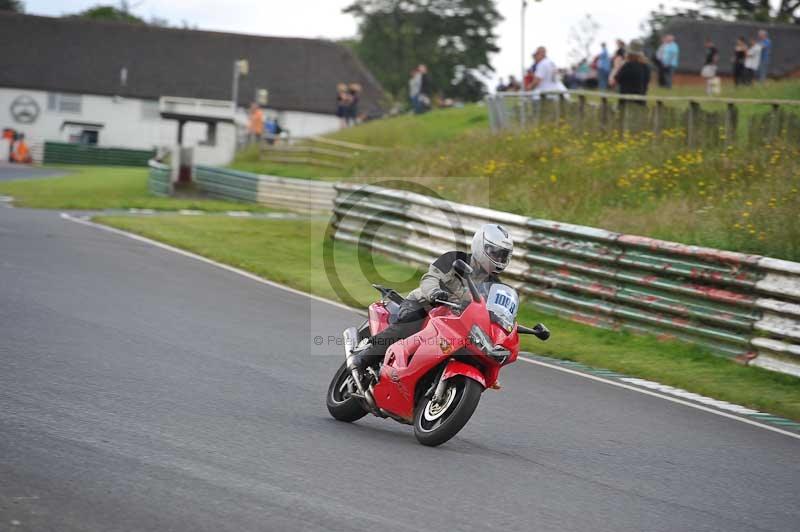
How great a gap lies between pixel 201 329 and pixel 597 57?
23112mm

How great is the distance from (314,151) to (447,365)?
3047cm

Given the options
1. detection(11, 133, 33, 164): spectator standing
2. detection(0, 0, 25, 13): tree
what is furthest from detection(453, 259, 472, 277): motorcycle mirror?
detection(0, 0, 25, 13): tree

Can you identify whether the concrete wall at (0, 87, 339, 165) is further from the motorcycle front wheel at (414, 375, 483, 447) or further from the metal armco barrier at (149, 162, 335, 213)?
the motorcycle front wheel at (414, 375, 483, 447)

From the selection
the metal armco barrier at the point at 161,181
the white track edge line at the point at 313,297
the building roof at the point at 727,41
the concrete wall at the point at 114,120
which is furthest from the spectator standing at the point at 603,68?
the concrete wall at the point at 114,120

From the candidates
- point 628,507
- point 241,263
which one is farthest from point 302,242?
point 628,507

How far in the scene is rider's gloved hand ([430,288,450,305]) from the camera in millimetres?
7723

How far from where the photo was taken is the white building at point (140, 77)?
7281cm

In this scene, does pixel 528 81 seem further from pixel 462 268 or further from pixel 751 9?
pixel 751 9

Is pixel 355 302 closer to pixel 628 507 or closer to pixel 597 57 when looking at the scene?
pixel 628 507

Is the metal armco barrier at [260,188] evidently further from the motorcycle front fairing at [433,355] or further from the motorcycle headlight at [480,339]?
the motorcycle headlight at [480,339]

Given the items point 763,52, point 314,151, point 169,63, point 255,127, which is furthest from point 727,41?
point 314,151

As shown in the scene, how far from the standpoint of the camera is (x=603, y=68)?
31672mm

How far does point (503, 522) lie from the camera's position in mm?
5934

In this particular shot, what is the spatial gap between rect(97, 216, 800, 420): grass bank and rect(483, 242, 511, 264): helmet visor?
4.22 metres
